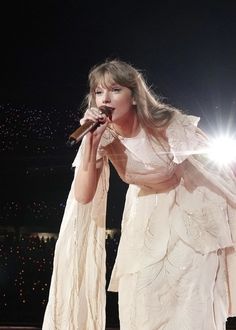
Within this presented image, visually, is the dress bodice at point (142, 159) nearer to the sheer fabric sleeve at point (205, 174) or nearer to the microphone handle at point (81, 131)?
the sheer fabric sleeve at point (205, 174)

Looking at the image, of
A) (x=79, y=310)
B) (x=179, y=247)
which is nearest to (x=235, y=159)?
(x=179, y=247)

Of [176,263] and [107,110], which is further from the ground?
[107,110]

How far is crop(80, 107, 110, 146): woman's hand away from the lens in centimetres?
120

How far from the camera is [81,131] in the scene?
45.9 inches

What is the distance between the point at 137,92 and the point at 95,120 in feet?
0.76

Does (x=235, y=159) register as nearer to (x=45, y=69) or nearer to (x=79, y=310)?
(x=79, y=310)

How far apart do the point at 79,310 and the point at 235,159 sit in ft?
1.94

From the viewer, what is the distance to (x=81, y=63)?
12.7 ft

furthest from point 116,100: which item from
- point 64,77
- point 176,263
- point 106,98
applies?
point 64,77

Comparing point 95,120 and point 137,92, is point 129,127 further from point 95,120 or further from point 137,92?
point 95,120

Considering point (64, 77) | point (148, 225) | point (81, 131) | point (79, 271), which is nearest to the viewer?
point (81, 131)

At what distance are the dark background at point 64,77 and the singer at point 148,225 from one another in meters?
2.18

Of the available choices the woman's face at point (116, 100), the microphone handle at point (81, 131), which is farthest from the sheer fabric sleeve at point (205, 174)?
the microphone handle at point (81, 131)

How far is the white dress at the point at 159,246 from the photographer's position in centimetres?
124
